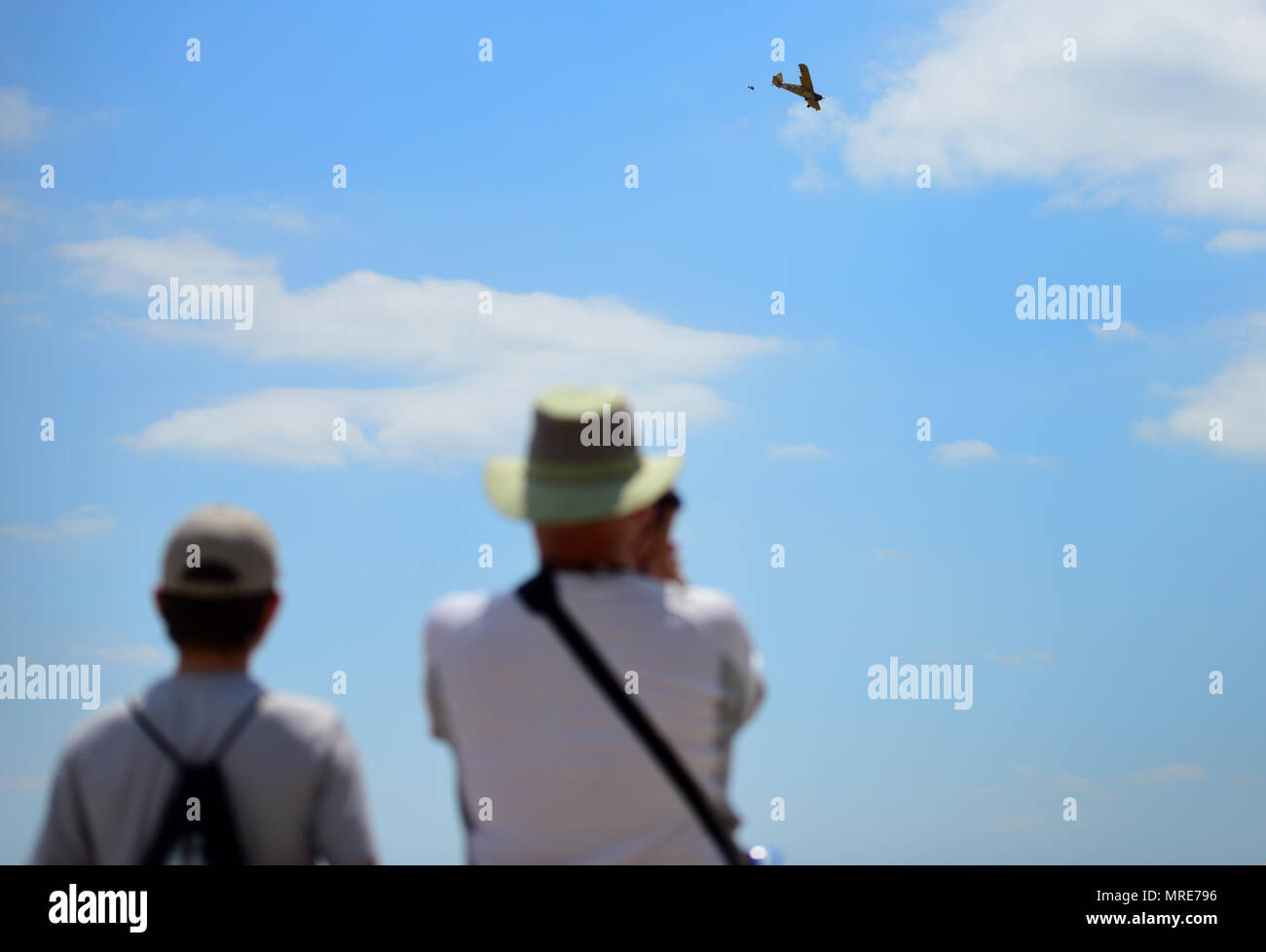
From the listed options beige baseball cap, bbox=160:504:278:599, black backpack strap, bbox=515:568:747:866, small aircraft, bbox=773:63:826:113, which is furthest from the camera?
small aircraft, bbox=773:63:826:113

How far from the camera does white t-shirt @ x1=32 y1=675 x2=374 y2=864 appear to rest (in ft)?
12.5

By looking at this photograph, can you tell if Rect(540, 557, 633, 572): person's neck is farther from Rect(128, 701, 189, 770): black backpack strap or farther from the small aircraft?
the small aircraft

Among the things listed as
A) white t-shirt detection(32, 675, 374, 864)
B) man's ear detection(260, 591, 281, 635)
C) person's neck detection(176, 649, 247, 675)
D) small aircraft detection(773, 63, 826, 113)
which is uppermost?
small aircraft detection(773, 63, 826, 113)

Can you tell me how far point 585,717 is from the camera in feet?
12.4

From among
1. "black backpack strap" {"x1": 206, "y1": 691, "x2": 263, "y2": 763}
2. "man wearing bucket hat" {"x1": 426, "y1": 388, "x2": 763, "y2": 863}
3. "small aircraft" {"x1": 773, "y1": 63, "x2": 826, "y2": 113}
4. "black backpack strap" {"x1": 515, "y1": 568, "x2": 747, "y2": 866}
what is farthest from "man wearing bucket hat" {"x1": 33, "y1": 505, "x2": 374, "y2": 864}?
"small aircraft" {"x1": 773, "y1": 63, "x2": 826, "y2": 113}

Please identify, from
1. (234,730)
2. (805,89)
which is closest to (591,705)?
(234,730)

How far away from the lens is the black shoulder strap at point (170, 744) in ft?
12.4

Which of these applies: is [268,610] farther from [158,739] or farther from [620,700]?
[620,700]

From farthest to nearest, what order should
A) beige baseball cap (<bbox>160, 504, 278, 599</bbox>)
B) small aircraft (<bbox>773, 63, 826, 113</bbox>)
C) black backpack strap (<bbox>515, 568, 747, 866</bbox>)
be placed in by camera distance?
small aircraft (<bbox>773, 63, 826, 113</bbox>), beige baseball cap (<bbox>160, 504, 278, 599</bbox>), black backpack strap (<bbox>515, 568, 747, 866</bbox>)
